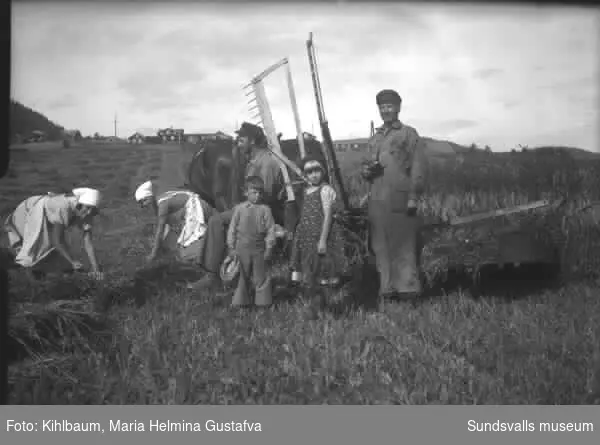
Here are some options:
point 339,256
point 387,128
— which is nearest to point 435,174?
point 387,128

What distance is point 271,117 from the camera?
342 cm

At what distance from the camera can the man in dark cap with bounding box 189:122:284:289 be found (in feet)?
11.4

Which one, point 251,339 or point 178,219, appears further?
point 178,219

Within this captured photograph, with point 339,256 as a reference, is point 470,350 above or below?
below

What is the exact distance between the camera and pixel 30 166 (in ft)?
10.1

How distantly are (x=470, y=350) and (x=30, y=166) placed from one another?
9.30 ft

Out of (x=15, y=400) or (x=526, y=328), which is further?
(x=526, y=328)

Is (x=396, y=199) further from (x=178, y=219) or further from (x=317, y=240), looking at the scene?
(x=178, y=219)

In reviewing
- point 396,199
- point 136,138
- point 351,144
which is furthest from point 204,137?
point 396,199

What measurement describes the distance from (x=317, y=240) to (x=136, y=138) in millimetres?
1434

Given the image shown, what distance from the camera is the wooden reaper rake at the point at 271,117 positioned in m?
3.25

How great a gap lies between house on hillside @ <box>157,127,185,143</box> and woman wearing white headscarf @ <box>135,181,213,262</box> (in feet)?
1.17

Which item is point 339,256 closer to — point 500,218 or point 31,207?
point 500,218
